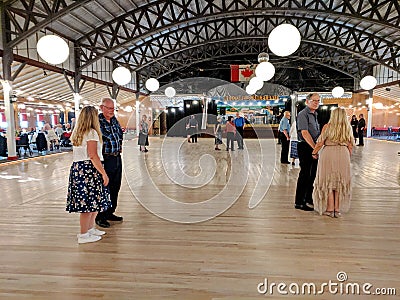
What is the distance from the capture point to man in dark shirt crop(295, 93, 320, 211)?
3.30m

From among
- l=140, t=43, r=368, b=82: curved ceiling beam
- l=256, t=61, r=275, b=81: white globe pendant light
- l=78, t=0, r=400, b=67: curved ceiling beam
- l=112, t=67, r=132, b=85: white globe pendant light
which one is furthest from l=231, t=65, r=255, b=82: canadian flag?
l=112, t=67, r=132, b=85: white globe pendant light

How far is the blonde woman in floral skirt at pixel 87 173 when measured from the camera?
2.42m

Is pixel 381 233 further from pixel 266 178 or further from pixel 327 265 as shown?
pixel 266 178

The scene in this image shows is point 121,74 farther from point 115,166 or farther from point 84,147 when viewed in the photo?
point 84,147

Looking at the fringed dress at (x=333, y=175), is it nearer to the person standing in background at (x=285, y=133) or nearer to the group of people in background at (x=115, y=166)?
the group of people in background at (x=115, y=166)

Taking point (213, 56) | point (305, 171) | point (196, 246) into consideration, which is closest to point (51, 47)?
point (196, 246)

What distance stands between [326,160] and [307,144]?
31 centimetres

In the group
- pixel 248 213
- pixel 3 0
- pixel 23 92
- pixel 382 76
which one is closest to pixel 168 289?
pixel 248 213

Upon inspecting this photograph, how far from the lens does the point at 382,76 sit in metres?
17.3

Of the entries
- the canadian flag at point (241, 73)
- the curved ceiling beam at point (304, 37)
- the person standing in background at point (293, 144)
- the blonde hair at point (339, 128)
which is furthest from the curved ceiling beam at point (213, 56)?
the blonde hair at point (339, 128)

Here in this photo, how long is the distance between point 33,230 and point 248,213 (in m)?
2.27

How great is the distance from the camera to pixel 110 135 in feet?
9.48

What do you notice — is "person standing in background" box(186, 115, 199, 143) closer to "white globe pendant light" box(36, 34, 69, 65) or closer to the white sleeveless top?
"white globe pendant light" box(36, 34, 69, 65)

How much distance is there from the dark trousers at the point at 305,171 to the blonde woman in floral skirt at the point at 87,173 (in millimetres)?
2205
